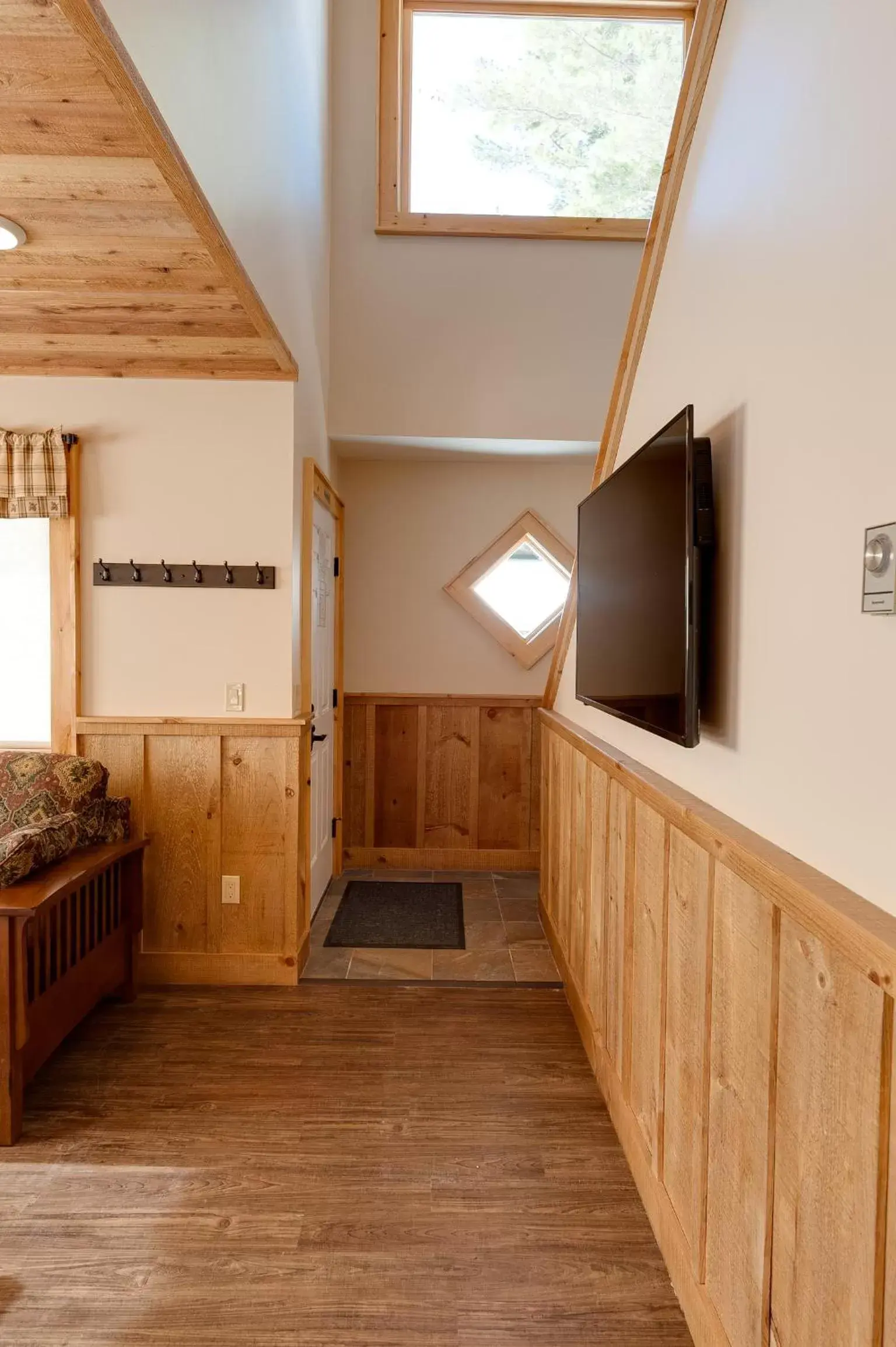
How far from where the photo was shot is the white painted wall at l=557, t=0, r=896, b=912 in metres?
1.03

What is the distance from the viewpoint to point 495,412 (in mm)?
4328

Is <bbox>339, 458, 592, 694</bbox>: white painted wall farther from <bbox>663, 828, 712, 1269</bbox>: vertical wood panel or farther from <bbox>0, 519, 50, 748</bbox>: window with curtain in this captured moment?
<bbox>663, 828, 712, 1269</bbox>: vertical wood panel

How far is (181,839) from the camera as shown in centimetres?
333

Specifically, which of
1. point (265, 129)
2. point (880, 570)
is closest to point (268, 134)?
point (265, 129)

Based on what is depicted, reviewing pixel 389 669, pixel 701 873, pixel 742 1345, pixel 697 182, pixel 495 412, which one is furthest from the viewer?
pixel 389 669

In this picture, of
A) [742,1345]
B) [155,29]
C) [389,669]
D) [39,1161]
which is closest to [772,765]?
[742,1345]

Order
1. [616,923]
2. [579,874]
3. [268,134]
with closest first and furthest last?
[616,923] → [268,134] → [579,874]

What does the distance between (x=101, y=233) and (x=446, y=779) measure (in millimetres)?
3471

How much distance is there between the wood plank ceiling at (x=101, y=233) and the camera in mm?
1430

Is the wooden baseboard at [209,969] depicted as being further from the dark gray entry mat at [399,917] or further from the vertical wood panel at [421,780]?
the vertical wood panel at [421,780]

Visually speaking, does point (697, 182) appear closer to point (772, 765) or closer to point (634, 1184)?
point (772, 765)

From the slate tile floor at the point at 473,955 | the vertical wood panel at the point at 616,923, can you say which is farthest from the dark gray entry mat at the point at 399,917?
the vertical wood panel at the point at 616,923

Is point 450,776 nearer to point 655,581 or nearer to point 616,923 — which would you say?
point 616,923

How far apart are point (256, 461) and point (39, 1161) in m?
2.40
